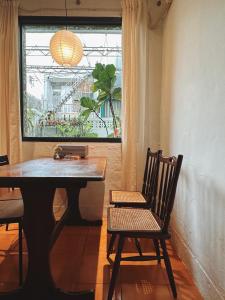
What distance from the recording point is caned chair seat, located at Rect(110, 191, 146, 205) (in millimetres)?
2293

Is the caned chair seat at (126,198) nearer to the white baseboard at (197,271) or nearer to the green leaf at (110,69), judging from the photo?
the white baseboard at (197,271)

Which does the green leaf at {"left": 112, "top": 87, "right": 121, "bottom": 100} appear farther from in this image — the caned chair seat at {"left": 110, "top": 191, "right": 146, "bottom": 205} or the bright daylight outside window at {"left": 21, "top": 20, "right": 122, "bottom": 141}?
the caned chair seat at {"left": 110, "top": 191, "right": 146, "bottom": 205}

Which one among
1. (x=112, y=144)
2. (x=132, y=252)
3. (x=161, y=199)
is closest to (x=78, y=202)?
(x=112, y=144)

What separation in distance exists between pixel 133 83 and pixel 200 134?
138 centimetres

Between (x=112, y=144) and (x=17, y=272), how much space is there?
66.8 inches

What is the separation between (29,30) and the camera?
10.6ft

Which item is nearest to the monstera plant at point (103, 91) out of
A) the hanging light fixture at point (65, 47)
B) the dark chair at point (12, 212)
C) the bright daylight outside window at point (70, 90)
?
the bright daylight outside window at point (70, 90)

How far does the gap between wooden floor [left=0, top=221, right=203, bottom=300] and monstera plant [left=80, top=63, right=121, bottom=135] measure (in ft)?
4.66

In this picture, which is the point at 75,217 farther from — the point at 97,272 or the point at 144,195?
the point at 97,272

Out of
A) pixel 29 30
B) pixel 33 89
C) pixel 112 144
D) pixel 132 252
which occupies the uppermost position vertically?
pixel 29 30

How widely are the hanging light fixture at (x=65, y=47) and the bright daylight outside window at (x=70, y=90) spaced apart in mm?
696

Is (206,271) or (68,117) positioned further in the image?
(68,117)

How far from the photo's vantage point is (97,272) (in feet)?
6.51

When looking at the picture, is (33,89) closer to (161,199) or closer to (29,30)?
(29,30)
